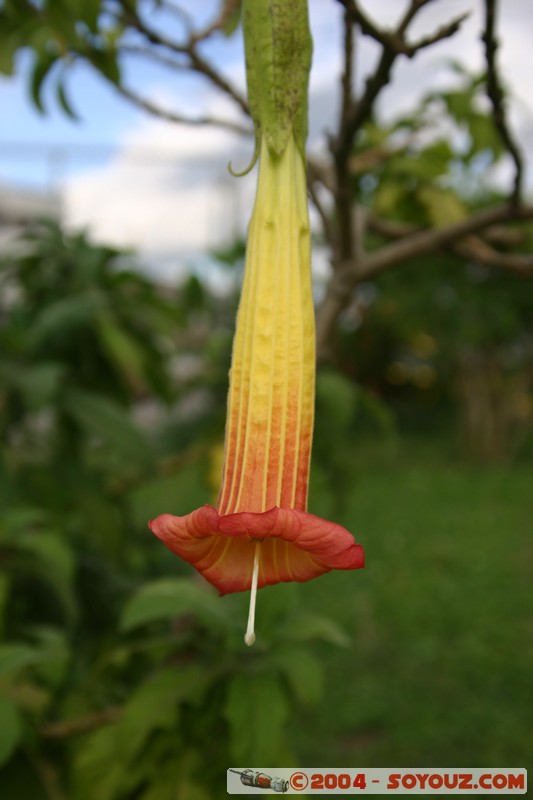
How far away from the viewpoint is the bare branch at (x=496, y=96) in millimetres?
834

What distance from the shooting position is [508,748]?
2.48m

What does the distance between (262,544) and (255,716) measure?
45cm

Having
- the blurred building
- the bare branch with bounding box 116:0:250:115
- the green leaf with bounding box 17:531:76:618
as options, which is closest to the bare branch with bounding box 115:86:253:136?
the bare branch with bounding box 116:0:250:115

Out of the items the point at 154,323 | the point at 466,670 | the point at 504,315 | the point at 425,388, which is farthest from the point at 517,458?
the point at 154,323

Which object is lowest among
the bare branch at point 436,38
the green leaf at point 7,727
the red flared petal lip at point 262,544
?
the green leaf at point 7,727

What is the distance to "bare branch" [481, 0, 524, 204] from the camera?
0.83 meters

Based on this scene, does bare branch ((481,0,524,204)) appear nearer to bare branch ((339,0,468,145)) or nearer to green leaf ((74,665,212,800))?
bare branch ((339,0,468,145))

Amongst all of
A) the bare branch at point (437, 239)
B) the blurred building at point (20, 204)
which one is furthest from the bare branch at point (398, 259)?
the blurred building at point (20, 204)

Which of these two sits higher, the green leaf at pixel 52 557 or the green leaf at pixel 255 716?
the green leaf at pixel 52 557

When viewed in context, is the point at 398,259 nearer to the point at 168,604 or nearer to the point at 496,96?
the point at 496,96

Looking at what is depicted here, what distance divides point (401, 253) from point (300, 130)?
63 cm

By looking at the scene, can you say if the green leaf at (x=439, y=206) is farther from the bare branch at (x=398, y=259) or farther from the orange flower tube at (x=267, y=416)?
the orange flower tube at (x=267, y=416)

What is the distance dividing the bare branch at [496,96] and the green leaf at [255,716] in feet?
2.23

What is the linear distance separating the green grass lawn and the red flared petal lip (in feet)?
3.32
